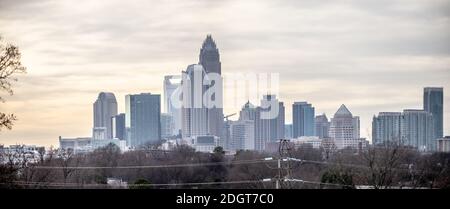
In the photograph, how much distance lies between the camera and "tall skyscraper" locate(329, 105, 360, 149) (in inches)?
154

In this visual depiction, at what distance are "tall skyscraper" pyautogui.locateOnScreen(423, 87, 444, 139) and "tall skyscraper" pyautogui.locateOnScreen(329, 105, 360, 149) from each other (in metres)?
0.47

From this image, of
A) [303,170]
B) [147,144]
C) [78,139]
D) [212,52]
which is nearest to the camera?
[212,52]

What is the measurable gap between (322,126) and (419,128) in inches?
28.3

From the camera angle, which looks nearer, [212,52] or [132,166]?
[212,52]

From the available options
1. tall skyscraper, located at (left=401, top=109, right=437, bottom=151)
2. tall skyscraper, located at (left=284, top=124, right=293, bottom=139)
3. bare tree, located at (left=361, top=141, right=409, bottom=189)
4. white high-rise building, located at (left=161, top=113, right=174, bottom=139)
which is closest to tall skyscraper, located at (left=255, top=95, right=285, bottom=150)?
tall skyscraper, located at (left=284, top=124, right=293, bottom=139)

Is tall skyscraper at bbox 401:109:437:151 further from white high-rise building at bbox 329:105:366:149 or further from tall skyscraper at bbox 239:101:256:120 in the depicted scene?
tall skyscraper at bbox 239:101:256:120

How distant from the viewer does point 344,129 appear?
14.8ft

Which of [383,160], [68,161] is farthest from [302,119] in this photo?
[383,160]

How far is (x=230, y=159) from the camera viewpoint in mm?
4797

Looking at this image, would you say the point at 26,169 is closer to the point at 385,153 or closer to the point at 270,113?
the point at 270,113

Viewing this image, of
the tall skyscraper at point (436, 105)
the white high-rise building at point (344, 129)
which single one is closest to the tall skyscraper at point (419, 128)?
the tall skyscraper at point (436, 105)

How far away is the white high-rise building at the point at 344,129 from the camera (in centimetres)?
391
